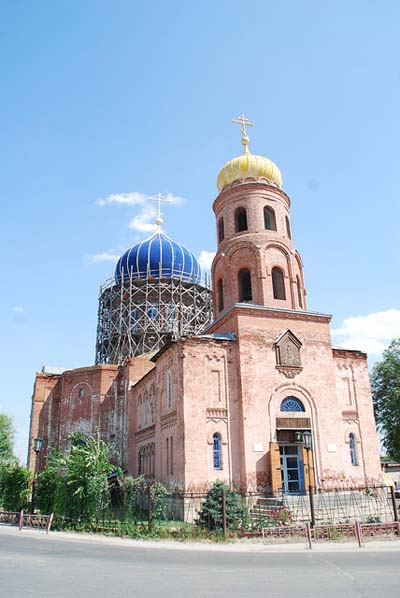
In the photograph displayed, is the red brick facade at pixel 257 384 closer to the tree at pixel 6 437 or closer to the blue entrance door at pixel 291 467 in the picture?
the blue entrance door at pixel 291 467

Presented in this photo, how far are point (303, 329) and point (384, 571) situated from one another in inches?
502

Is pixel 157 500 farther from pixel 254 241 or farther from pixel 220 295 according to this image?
pixel 254 241

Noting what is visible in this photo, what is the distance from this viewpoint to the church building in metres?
18.5

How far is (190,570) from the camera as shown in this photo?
917 cm

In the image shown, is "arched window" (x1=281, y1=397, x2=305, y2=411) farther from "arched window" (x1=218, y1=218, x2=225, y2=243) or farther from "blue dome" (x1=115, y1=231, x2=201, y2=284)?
"blue dome" (x1=115, y1=231, x2=201, y2=284)

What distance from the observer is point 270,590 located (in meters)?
7.36

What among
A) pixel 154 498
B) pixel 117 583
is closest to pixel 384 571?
pixel 117 583

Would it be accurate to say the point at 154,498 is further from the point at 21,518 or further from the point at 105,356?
the point at 105,356

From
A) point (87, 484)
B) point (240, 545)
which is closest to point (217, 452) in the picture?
point (87, 484)

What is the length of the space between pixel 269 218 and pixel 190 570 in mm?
17485

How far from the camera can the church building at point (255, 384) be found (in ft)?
60.7

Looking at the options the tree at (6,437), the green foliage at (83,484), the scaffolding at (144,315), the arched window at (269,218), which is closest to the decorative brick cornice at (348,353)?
the arched window at (269,218)

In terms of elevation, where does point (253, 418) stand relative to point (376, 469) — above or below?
above

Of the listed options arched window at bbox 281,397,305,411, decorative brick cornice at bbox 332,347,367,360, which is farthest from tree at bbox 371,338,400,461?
arched window at bbox 281,397,305,411
